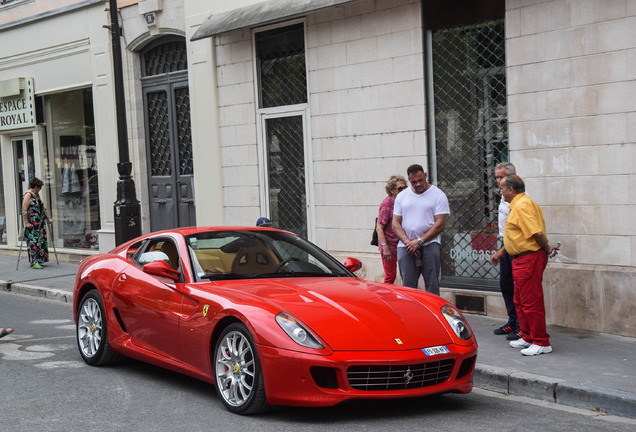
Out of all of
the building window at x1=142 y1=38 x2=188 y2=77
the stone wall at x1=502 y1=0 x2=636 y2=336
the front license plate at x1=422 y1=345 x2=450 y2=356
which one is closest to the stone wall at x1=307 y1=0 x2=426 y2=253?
the stone wall at x1=502 y1=0 x2=636 y2=336

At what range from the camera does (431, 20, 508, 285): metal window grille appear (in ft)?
31.8

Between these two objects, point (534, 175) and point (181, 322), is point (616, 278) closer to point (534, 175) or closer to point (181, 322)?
point (534, 175)

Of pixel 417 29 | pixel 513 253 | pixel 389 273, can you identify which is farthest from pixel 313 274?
pixel 417 29

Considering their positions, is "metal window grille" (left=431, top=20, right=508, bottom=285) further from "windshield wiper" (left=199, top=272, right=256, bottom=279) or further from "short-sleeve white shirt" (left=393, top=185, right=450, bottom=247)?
"windshield wiper" (left=199, top=272, right=256, bottom=279)

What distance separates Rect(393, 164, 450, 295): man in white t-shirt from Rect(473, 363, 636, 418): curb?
1716 mm

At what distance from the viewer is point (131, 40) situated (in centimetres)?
1538

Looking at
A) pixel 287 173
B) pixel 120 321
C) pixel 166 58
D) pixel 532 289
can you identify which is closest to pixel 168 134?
pixel 166 58

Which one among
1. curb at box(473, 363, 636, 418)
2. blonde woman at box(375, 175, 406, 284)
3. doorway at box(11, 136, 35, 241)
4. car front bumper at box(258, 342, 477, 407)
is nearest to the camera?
car front bumper at box(258, 342, 477, 407)

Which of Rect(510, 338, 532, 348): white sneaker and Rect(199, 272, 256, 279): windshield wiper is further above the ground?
Rect(199, 272, 256, 279): windshield wiper

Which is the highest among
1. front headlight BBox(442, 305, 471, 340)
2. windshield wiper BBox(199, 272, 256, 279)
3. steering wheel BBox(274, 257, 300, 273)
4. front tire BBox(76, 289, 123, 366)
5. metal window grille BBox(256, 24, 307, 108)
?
metal window grille BBox(256, 24, 307, 108)

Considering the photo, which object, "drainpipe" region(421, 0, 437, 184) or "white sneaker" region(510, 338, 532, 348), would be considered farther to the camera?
"drainpipe" region(421, 0, 437, 184)

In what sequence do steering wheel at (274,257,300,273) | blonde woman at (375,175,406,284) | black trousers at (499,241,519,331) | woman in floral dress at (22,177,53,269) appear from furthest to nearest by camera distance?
woman in floral dress at (22,177,53,269) → blonde woman at (375,175,406,284) → black trousers at (499,241,519,331) → steering wheel at (274,257,300,273)

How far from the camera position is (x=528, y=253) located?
284 inches

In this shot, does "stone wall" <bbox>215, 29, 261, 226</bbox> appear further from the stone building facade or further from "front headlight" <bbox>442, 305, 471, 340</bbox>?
"front headlight" <bbox>442, 305, 471, 340</bbox>
